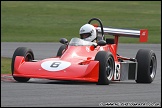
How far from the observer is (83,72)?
14.1 m

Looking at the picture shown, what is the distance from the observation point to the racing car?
14.1 m

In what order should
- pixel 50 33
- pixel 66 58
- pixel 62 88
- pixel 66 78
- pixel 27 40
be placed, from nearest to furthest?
pixel 62 88
pixel 66 78
pixel 66 58
pixel 27 40
pixel 50 33

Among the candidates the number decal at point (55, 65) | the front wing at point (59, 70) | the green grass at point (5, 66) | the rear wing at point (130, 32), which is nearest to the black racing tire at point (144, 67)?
the rear wing at point (130, 32)

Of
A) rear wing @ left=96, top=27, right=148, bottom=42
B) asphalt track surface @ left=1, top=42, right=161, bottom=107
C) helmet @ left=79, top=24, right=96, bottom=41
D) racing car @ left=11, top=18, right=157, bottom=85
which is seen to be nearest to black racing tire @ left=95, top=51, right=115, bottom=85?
racing car @ left=11, top=18, right=157, bottom=85

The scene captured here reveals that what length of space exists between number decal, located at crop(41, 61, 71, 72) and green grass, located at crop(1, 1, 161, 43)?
792 inches

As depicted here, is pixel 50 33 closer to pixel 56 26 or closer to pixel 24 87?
pixel 56 26

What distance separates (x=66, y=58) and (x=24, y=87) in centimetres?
238

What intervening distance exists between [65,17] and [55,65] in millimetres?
35234

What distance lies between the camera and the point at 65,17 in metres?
49.4

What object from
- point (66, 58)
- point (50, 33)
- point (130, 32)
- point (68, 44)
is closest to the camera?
point (66, 58)

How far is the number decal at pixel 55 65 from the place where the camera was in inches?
558

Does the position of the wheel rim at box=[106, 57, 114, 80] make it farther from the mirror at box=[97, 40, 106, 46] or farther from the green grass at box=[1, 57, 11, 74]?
the green grass at box=[1, 57, 11, 74]

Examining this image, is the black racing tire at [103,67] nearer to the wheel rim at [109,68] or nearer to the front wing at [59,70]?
the wheel rim at [109,68]

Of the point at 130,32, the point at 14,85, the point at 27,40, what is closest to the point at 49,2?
the point at 27,40
